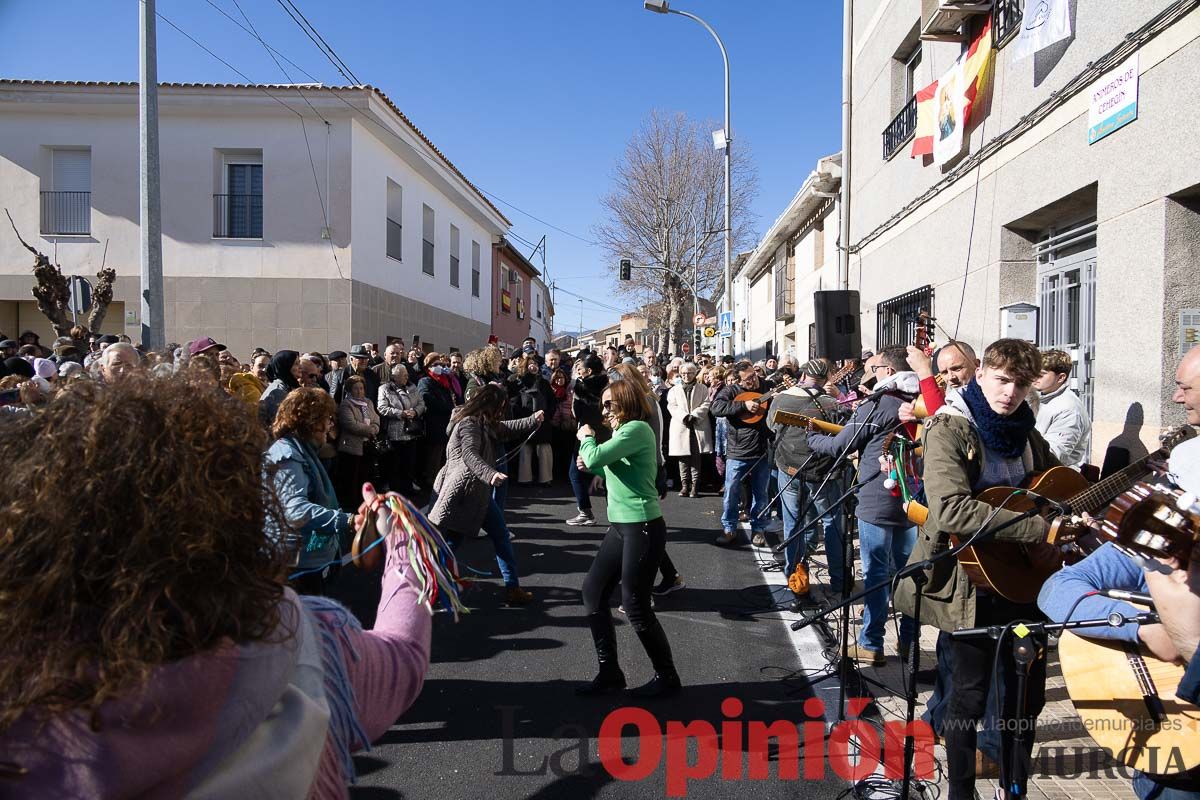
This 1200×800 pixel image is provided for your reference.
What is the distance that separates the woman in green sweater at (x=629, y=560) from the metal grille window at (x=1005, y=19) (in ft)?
21.4

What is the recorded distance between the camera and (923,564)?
9.34 ft

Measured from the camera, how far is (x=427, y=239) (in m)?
20.3

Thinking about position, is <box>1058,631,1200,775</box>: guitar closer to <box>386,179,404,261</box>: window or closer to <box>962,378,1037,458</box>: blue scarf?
<box>962,378,1037,458</box>: blue scarf

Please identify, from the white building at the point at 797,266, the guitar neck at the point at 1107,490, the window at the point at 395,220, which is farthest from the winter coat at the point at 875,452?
the window at the point at 395,220

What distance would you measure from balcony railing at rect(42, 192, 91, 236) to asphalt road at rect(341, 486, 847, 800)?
41.6 ft

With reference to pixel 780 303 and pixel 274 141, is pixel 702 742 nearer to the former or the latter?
pixel 274 141

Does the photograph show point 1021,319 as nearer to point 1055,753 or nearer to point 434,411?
point 1055,753

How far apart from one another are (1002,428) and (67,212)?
17.0 meters

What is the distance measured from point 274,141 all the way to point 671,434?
10.1m

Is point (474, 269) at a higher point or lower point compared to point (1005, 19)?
higher

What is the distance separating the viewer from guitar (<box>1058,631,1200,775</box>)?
6.21ft

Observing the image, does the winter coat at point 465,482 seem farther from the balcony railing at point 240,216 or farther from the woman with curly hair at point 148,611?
the balcony railing at point 240,216

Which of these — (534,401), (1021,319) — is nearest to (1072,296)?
(1021,319)

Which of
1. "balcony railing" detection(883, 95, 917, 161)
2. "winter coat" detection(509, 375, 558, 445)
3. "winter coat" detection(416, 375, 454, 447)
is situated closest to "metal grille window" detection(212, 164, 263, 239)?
"winter coat" detection(416, 375, 454, 447)
